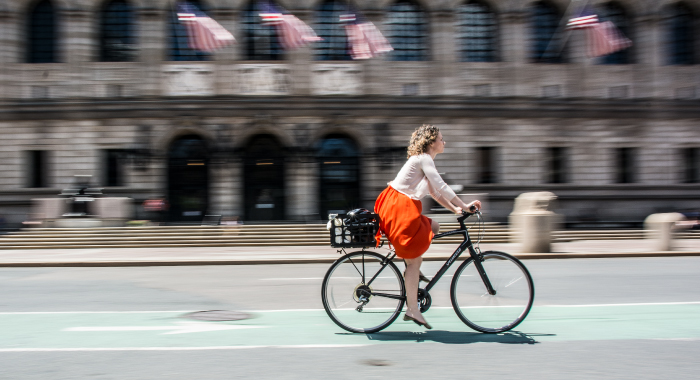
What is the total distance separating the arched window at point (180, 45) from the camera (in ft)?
86.9

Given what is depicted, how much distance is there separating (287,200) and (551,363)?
75.5ft

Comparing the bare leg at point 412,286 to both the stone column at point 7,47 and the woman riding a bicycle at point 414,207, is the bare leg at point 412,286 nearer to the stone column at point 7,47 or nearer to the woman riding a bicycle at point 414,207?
the woman riding a bicycle at point 414,207

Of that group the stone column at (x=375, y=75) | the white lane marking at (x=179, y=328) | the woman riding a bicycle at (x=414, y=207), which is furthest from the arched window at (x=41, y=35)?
the woman riding a bicycle at (x=414, y=207)

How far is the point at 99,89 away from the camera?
2602 centimetres

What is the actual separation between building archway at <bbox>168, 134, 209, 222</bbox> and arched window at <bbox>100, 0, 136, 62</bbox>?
5.16 m

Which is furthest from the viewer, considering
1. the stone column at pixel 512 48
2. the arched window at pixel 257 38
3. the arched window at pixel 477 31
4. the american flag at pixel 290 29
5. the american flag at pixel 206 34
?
the arched window at pixel 477 31

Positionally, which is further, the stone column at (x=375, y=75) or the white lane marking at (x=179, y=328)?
the stone column at (x=375, y=75)

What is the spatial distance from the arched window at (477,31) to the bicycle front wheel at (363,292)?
24.2 m

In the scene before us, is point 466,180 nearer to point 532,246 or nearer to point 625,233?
point 625,233

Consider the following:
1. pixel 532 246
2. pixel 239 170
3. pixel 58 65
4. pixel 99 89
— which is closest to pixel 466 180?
pixel 239 170

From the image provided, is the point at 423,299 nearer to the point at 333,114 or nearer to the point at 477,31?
the point at 333,114

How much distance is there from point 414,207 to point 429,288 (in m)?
0.76

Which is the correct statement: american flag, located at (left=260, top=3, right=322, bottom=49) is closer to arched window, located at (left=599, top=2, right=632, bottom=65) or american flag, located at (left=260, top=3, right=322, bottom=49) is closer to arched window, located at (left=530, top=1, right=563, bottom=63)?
arched window, located at (left=530, top=1, right=563, bottom=63)

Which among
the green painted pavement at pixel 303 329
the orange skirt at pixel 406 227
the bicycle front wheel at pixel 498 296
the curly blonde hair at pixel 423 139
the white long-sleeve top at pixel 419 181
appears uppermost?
the curly blonde hair at pixel 423 139
